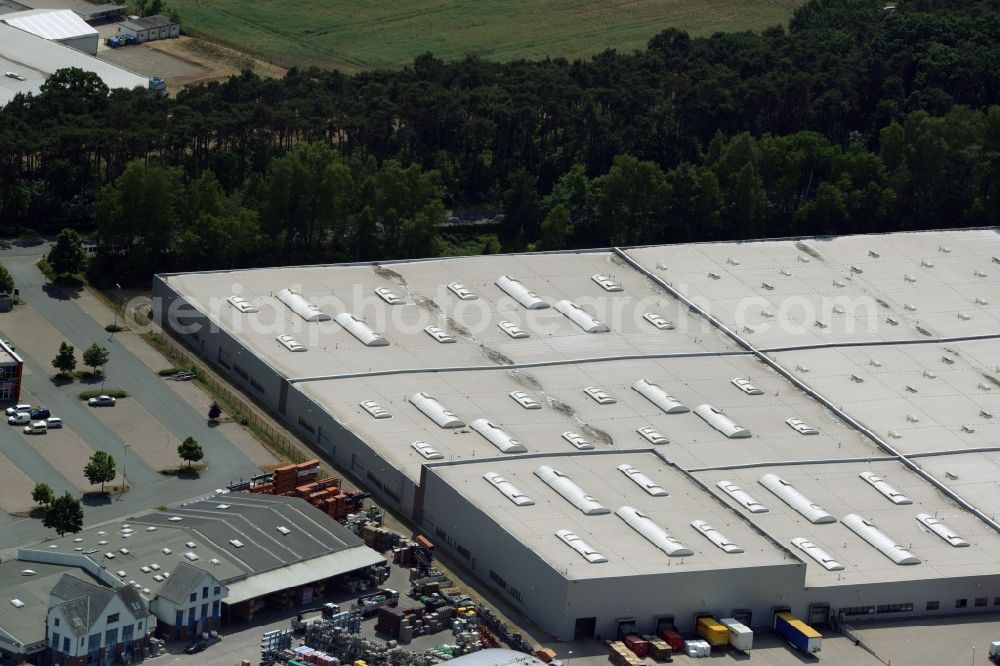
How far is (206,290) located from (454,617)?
1835 inches

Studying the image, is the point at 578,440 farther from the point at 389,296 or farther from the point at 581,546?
the point at 389,296

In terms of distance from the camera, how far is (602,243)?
191m

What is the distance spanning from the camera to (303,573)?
125 m

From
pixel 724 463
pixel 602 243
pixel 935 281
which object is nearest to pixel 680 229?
pixel 602 243

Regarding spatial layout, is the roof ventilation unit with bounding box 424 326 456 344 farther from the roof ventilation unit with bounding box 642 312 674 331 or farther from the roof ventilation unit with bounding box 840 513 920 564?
the roof ventilation unit with bounding box 840 513 920 564

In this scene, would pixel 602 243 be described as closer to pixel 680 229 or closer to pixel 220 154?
pixel 680 229

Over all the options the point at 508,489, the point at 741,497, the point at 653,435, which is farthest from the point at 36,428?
the point at 741,497

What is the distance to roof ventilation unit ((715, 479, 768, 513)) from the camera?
5330 inches

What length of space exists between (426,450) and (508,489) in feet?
28.4

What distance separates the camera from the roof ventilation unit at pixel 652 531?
126562 millimetres

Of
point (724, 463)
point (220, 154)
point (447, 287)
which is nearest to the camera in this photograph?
point (724, 463)

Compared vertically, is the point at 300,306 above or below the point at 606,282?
below

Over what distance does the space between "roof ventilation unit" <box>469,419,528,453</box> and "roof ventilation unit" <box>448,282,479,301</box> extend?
21999mm

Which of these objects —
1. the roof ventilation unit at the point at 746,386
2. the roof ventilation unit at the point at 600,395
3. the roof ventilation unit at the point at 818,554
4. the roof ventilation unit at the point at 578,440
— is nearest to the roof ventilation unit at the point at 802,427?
the roof ventilation unit at the point at 746,386
